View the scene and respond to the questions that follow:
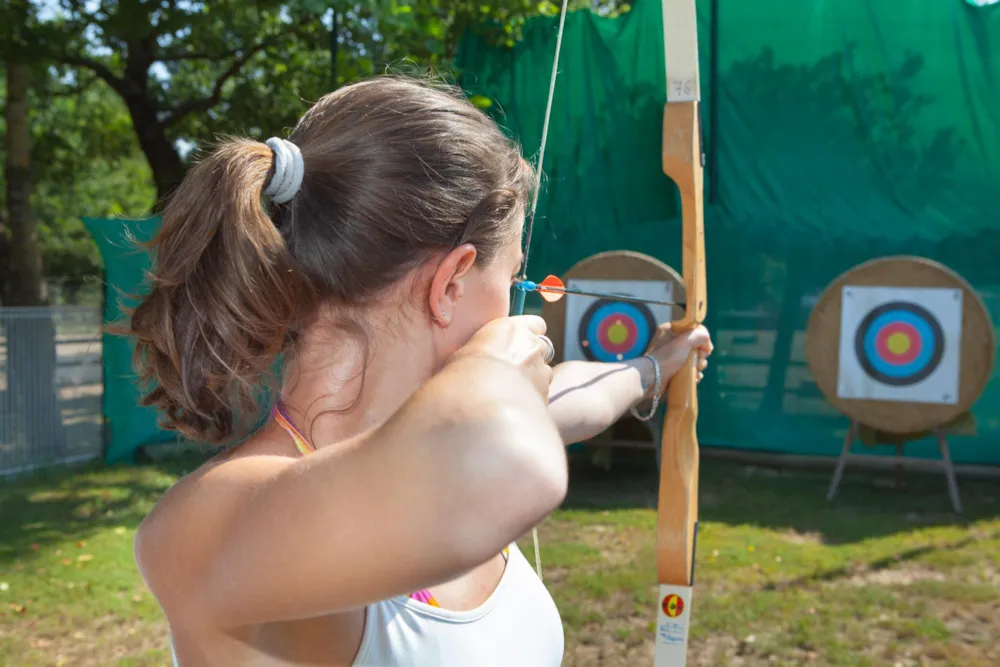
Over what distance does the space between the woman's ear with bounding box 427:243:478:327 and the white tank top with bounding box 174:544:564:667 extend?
24 centimetres

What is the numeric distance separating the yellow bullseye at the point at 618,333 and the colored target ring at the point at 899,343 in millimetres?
1039

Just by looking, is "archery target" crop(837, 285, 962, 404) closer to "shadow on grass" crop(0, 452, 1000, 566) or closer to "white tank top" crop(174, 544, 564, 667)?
"shadow on grass" crop(0, 452, 1000, 566)

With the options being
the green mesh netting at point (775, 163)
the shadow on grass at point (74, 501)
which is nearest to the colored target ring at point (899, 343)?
the green mesh netting at point (775, 163)

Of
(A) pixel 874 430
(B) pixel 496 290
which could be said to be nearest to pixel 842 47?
(A) pixel 874 430

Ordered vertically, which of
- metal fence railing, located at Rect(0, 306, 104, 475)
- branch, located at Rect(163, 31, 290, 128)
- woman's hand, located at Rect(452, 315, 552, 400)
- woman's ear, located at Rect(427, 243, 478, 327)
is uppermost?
branch, located at Rect(163, 31, 290, 128)

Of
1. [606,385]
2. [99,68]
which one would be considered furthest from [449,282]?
[99,68]

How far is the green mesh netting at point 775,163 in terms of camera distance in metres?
4.11

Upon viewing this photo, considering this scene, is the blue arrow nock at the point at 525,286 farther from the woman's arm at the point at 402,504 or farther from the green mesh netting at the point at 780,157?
the green mesh netting at the point at 780,157

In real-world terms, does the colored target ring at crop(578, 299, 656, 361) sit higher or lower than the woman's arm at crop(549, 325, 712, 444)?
lower

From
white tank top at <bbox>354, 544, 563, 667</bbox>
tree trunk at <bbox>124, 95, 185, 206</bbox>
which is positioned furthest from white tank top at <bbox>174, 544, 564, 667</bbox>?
tree trunk at <bbox>124, 95, 185, 206</bbox>

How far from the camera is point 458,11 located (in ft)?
14.5

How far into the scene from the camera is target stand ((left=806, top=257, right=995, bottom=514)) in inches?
148

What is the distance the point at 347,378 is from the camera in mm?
739

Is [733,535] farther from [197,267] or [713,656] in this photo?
[197,267]
